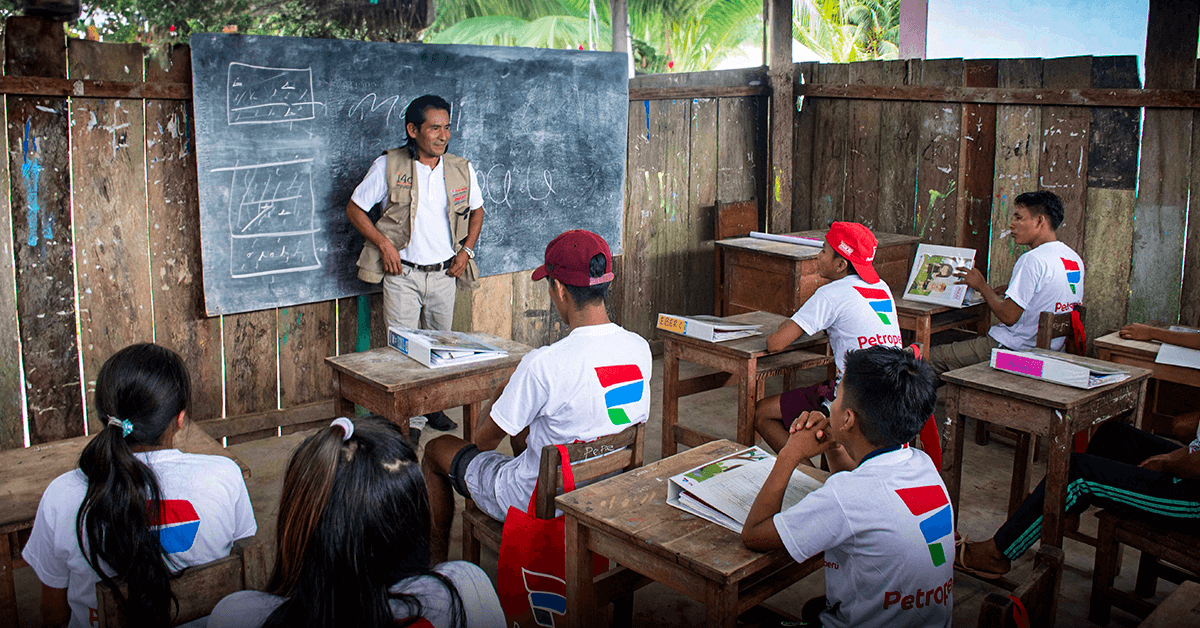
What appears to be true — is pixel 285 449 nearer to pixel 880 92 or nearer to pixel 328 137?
pixel 328 137

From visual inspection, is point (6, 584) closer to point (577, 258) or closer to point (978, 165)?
point (577, 258)

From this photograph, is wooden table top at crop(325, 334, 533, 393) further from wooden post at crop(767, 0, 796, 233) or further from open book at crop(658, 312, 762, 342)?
wooden post at crop(767, 0, 796, 233)

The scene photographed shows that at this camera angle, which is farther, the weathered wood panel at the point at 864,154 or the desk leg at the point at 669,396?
the weathered wood panel at the point at 864,154

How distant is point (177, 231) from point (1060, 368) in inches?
161

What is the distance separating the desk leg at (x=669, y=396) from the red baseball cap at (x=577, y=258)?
1.54m

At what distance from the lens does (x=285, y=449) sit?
4.99 m

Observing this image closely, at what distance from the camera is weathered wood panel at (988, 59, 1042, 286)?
228 inches

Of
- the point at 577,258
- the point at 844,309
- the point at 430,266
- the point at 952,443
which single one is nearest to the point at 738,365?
the point at 844,309

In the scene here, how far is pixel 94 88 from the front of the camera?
4.27 meters

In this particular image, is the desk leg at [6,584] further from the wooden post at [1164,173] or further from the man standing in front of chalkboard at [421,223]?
the wooden post at [1164,173]

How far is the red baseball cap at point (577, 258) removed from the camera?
2.94 m

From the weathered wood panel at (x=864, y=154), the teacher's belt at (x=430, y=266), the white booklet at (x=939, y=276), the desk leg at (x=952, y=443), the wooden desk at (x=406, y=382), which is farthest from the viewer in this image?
the weathered wood panel at (x=864, y=154)

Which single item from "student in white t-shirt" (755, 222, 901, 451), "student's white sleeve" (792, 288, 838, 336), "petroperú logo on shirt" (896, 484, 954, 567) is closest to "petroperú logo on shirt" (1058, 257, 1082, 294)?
"student in white t-shirt" (755, 222, 901, 451)

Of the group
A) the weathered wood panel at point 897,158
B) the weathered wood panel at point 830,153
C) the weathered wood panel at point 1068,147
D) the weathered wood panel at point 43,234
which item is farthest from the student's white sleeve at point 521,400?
the weathered wood panel at point 830,153
